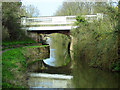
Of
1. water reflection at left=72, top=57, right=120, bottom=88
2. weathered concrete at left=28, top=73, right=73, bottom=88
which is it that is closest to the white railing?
water reflection at left=72, top=57, right=120, bottom=88

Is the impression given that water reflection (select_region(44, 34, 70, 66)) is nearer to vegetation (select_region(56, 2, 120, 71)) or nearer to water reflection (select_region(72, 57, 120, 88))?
vegetation (select_region(56, 2, 120, 71))

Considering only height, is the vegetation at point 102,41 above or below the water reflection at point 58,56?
above

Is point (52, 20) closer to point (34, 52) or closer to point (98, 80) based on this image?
point (34, 52)

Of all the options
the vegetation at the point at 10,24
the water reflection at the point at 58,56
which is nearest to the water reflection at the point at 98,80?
the water reflection at the point at 58,56

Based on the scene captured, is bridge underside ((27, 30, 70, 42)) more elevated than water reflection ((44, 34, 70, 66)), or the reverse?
bridge underside ((27, 30, 70, 42))

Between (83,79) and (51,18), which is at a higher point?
(51,18)

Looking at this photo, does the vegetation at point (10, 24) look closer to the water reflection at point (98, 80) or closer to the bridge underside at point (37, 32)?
the bridge underside at point (37, 32)

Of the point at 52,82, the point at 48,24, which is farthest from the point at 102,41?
the point at 48,24

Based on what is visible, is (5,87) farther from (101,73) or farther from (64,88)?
(101,73)

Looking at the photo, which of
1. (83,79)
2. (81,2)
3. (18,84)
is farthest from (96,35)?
(81,2)

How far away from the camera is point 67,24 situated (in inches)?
925

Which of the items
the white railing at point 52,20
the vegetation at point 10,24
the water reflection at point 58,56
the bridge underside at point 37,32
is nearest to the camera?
the water reflection at point 58,56

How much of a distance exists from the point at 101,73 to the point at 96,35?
477 cm

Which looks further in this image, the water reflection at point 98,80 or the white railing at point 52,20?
the white railing at point 52,20
